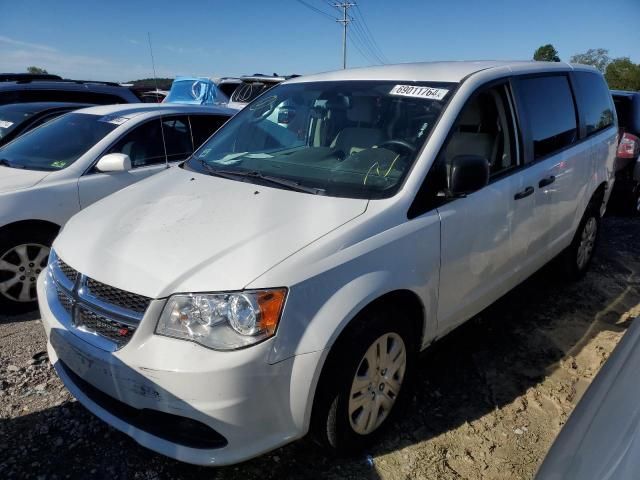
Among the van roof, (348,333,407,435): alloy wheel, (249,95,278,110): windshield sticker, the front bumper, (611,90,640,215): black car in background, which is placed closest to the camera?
the front bumper

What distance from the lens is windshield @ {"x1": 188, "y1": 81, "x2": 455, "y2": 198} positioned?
2586 millimetres

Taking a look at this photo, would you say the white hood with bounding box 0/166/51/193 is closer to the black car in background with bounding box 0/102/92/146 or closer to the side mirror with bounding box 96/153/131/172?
the side mirror with bounding box 96/153/131/172

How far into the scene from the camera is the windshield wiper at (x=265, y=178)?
2.53 metres

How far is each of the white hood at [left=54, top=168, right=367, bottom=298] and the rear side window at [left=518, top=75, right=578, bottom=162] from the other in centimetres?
166

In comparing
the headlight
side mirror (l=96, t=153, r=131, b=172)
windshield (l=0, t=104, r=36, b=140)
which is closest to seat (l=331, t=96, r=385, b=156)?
the headlight

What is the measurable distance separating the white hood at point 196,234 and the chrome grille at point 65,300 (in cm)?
16

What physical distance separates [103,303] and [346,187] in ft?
4.02

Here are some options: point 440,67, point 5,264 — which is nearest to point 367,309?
point 440,67

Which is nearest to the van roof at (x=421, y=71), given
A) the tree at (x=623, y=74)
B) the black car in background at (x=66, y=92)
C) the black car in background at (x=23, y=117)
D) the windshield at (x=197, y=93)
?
the black car in background at (x=23, y=117)

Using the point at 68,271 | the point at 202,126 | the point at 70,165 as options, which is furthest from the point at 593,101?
the point at 70,165

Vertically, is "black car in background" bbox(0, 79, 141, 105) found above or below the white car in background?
above

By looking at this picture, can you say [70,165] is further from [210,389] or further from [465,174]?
[465,174]

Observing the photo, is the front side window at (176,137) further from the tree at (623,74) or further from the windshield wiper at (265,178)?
the tree at (623,74)

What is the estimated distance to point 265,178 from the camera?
2.74m
